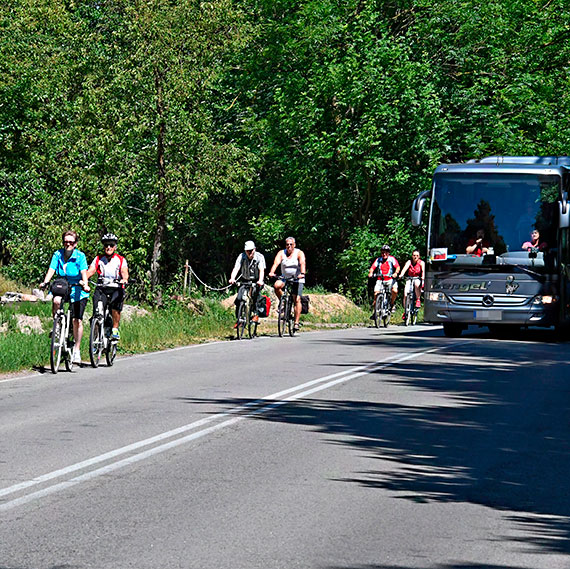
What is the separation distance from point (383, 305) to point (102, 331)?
12879 mm

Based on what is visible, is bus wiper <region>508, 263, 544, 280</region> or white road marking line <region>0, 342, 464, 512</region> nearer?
white road marking line <region>0, 342, 464, 512</region>

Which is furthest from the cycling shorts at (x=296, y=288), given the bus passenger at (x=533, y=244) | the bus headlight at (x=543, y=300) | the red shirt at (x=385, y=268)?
the red shirt at (x=385, y=268)

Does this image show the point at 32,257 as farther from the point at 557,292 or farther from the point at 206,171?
the point at 557,292

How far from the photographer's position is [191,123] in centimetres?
3131

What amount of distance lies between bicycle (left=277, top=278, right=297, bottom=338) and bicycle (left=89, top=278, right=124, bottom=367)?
23.8 ft

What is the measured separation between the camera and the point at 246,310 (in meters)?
24.0

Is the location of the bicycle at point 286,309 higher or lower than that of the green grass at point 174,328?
higher

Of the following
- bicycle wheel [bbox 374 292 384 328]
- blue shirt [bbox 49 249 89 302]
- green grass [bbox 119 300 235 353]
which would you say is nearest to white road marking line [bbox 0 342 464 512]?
blue shirt [bbox 49 249 89 302]

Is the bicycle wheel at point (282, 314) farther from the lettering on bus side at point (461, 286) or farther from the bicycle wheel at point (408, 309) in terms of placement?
the bicycle wheel at point (408, 309)

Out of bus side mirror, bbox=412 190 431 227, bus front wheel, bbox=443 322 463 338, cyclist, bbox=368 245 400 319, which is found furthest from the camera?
cyclist, bbox=368 245 400 319

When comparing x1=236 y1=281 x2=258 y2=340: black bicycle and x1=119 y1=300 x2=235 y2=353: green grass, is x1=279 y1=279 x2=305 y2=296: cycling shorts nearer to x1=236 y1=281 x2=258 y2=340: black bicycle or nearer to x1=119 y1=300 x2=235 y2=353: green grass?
x1=236 y1=281 x2=258 y2=340: black bicycle

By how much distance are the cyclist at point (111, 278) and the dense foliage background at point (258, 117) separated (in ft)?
41.8

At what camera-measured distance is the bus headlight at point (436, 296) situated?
2412cm

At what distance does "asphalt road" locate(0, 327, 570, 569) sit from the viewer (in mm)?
6418
